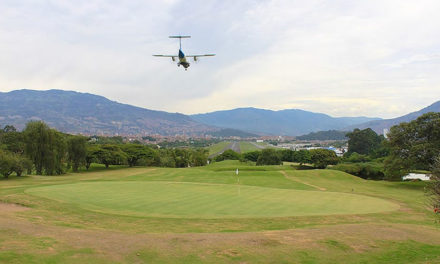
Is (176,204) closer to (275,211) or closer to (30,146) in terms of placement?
(275,211)

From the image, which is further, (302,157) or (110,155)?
(302,157)

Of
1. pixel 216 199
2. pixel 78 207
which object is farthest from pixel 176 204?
pixel 78 207

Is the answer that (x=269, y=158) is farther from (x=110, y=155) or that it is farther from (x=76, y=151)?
(x=76, y=151)

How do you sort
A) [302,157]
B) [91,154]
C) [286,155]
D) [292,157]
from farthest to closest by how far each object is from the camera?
1. [286,155]
2. [292,157]
3. [302,157]
4. [91,154]

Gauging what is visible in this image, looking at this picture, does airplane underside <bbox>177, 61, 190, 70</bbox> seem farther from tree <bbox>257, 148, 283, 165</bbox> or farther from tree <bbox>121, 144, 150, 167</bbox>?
tree <bbox>257, 148, 283, 165</bbox>

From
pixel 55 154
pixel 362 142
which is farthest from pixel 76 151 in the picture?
pixel 362 142

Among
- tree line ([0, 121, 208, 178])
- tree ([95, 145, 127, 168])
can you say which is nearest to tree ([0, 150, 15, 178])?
tree line ([0, 121, 208, 178])
